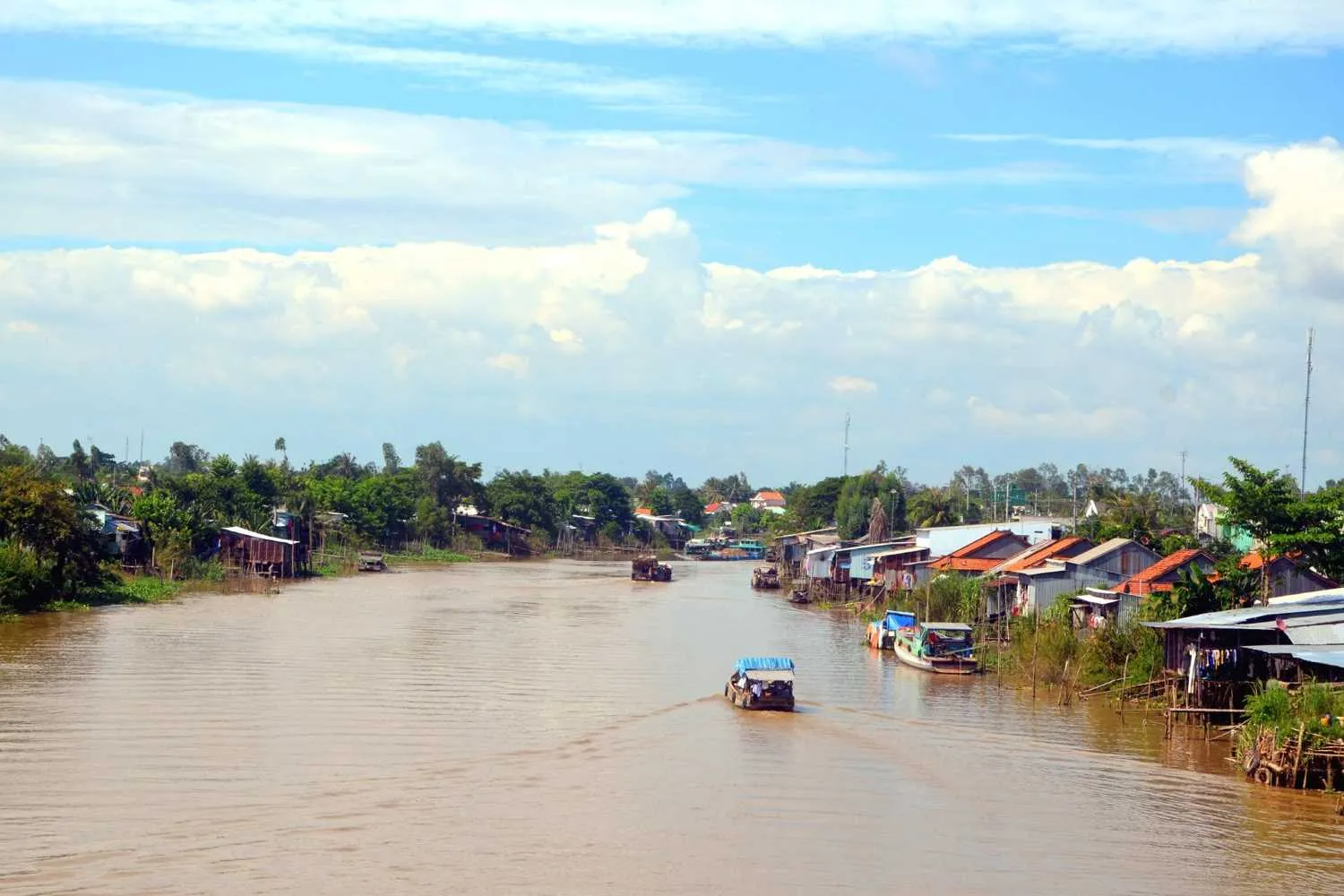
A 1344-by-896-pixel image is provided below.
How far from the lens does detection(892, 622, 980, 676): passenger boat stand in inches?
1139

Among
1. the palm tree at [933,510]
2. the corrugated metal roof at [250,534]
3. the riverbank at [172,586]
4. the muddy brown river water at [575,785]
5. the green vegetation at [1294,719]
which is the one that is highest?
the palm tree at [933,510]

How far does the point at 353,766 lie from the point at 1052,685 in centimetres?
1464

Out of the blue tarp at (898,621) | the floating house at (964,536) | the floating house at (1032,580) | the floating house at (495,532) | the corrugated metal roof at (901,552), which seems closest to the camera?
the floating house at (1032,580)

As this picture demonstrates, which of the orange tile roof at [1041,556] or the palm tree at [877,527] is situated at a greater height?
the palm tree at [877,527]

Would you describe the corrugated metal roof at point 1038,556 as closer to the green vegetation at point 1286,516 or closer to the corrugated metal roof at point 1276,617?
the green vegetation at point 1286,516

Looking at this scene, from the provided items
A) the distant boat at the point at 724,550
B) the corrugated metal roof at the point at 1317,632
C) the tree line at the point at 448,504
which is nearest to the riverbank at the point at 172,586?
the tree line at the point at 448,504

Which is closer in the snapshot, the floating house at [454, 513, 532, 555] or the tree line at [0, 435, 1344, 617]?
the tree line at [0, 435, 1344, 617]

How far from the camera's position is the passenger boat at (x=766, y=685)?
76.1 ft

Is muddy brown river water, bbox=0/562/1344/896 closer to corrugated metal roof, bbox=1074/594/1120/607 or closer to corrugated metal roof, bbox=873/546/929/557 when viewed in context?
corrugated metal roof, bbox=1074/594/1120/607

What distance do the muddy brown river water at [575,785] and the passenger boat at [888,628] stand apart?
11.8 ft

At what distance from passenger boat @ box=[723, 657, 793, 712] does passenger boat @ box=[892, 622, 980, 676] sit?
6.50 metres

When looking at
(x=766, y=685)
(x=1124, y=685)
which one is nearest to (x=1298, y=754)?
(x=1124, y=685)

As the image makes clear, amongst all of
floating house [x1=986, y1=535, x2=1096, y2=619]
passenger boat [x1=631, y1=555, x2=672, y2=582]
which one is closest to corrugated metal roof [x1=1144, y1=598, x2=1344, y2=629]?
floating house [x1=986, y1=535, x2=1096, y2=619]

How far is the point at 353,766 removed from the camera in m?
17.5
